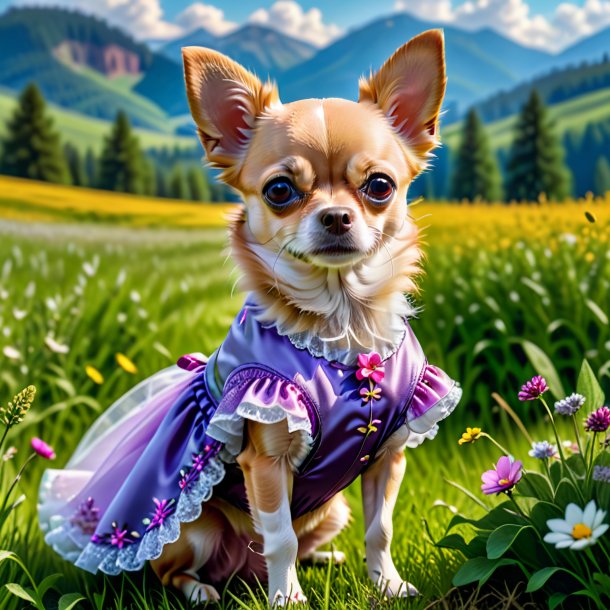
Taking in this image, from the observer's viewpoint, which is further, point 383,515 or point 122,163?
point 122,163

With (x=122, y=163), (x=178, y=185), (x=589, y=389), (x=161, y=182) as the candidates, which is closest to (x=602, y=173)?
(x=178, y=185)

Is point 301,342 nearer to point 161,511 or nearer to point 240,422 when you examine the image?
point 240,422

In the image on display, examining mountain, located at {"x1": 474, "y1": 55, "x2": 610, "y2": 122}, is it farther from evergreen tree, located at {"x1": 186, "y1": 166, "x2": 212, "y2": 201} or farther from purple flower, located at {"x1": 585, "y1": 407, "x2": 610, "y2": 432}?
purple flower, located at {"x1": 585, "y1": 407, "x2": 610, "y2": 432}

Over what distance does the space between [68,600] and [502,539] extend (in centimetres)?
146

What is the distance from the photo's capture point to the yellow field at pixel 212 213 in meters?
5.68

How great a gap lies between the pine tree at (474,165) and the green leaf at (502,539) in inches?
237

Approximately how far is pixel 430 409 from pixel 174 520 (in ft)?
2.99

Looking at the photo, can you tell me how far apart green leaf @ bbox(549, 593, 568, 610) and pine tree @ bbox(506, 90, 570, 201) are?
5.76 meters

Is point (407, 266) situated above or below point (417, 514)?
above

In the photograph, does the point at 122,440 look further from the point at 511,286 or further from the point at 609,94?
the point at 609,94

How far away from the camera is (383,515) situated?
9.03 feet

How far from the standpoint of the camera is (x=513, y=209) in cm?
646

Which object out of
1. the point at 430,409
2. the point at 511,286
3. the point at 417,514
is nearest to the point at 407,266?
the point at 430,409

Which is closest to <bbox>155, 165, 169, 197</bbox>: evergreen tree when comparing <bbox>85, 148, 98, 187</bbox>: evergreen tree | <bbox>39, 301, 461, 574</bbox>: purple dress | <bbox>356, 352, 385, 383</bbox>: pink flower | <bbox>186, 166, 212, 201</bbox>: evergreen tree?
<bbox>186, 166, 212, 201</bbox>: evergreen tree
